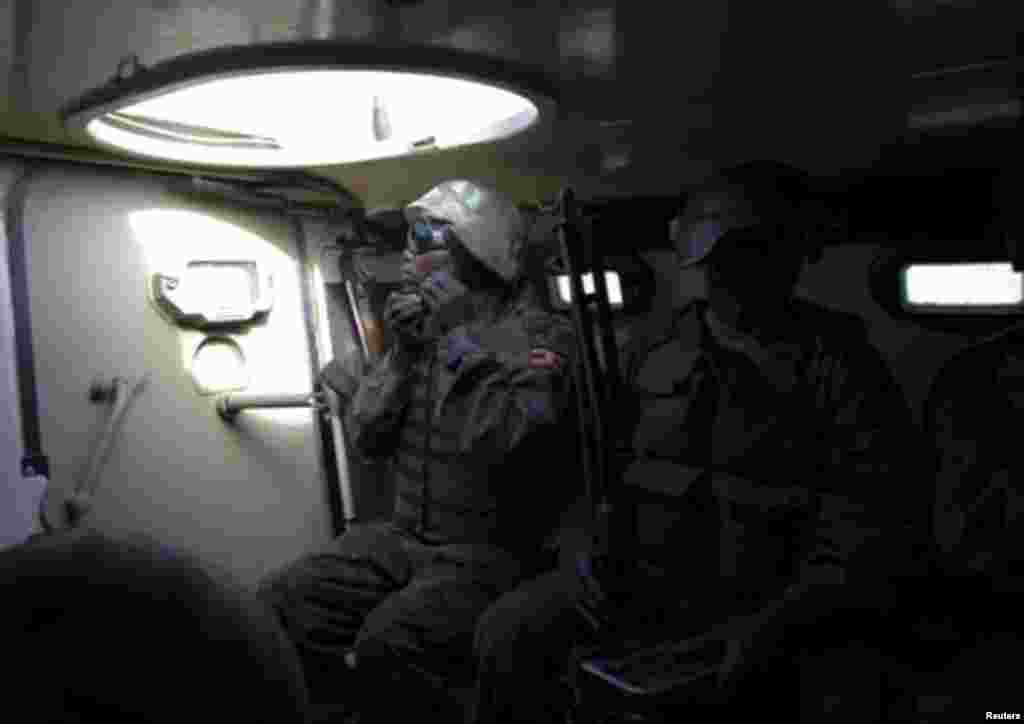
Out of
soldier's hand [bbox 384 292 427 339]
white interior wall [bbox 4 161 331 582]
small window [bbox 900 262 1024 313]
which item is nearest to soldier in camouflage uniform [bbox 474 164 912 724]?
small window [bbox 900 262 1024 313]

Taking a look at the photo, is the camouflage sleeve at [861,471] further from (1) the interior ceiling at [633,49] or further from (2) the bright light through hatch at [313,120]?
(2) the bright light through hatch at [313,120]

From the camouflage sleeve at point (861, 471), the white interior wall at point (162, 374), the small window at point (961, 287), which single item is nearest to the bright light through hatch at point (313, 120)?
the white interior wall at point (162, 374)

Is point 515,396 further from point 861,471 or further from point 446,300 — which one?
point 861,471

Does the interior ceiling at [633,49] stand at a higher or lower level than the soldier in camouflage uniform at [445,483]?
higher

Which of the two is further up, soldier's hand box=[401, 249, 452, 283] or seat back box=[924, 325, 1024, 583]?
soldier's hand box=[401, 249, 452, 283]

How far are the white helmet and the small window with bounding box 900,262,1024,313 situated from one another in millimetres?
998

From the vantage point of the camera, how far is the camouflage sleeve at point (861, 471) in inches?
69.4

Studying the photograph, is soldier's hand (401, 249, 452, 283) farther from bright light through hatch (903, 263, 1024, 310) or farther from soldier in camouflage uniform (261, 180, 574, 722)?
bright light through hatch (903, 263, 1024, 310)

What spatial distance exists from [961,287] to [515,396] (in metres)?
1.09

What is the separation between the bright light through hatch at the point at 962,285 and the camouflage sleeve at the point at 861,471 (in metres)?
0.50

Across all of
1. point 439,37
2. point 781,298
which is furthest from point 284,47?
point 781,298

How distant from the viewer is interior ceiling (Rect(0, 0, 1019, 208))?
3.91 feet

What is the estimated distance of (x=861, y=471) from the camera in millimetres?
1809

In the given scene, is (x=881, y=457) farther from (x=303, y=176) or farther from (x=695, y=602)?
(x=303, y=176)
